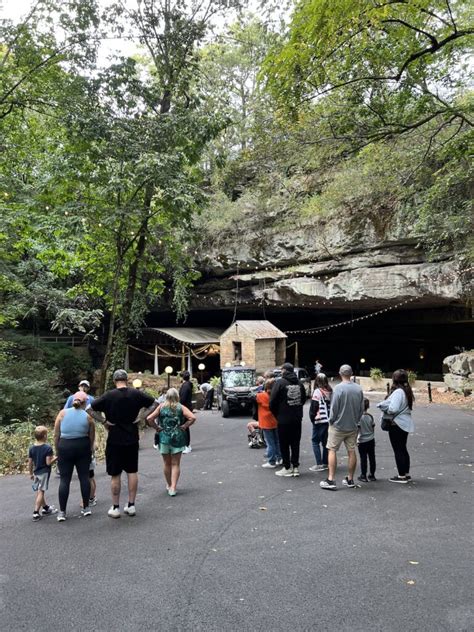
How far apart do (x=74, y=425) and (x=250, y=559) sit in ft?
9.27

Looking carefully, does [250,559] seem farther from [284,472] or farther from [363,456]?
[363,456]

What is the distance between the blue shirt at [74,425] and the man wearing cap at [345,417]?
3.53m

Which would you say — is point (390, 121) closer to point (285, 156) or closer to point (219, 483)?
point (285, 156)

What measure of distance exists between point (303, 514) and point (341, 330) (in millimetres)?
28656

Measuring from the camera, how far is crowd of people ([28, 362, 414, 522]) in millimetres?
5551

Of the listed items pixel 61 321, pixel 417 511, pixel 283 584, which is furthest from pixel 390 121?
pixel 61 321

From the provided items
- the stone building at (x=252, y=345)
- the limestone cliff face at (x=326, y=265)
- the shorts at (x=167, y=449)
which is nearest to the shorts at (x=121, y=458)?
the shorts at (x=167, y=449)

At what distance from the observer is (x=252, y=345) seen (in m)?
22.9

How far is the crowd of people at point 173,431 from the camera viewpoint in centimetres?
555

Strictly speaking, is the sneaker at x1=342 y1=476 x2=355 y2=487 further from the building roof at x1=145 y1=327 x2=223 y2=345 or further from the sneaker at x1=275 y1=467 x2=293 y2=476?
the building roof at x1=145 y1=327 x2=223 y2=345

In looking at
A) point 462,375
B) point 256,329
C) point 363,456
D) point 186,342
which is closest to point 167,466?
point 363,456

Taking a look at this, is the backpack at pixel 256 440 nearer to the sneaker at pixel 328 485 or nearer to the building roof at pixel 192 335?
the sneaker at pixel 328 485

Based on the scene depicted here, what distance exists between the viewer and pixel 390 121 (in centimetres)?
977

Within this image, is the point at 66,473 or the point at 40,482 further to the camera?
the point at 40,482
